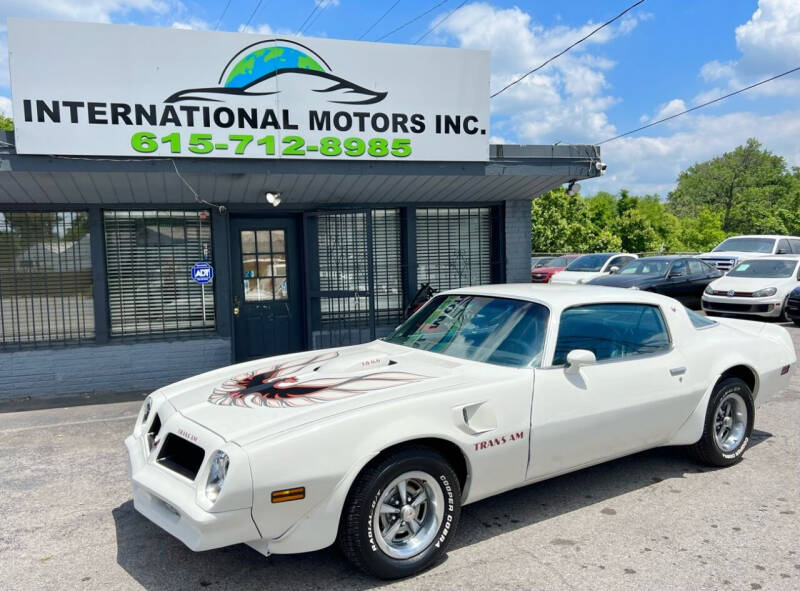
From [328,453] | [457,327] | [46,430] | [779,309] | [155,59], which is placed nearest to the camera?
[328,453]

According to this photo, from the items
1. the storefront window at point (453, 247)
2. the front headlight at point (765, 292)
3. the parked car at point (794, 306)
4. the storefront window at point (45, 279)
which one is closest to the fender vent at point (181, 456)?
the storefront window at point (45, 279)

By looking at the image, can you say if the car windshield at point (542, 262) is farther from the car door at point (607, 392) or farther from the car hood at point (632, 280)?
the car door at point (607, 392)

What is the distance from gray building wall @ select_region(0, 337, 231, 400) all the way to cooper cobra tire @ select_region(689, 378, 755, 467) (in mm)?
5927

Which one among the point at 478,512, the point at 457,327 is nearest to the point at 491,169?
the point at 457,327

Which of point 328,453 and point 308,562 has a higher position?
point 328,453

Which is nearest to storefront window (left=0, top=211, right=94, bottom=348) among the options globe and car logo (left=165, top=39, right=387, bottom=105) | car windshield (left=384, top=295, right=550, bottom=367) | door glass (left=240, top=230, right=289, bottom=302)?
door glass (left=240, top=230, right=289, bottom=302)

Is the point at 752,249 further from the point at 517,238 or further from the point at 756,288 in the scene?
the point at 517,238

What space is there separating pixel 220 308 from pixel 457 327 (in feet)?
16.4

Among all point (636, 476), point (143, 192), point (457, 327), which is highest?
point (143, 192)

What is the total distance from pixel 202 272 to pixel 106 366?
1.66 m

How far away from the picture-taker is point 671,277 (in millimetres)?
14547

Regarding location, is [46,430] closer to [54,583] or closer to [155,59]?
[54,583]

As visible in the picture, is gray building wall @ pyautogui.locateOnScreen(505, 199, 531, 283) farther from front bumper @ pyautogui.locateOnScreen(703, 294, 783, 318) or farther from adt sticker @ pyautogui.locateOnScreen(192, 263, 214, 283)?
front bumper @ pyautogui.locateOnScreen(703, 294, 783, 318)

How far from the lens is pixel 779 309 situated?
13.5m
